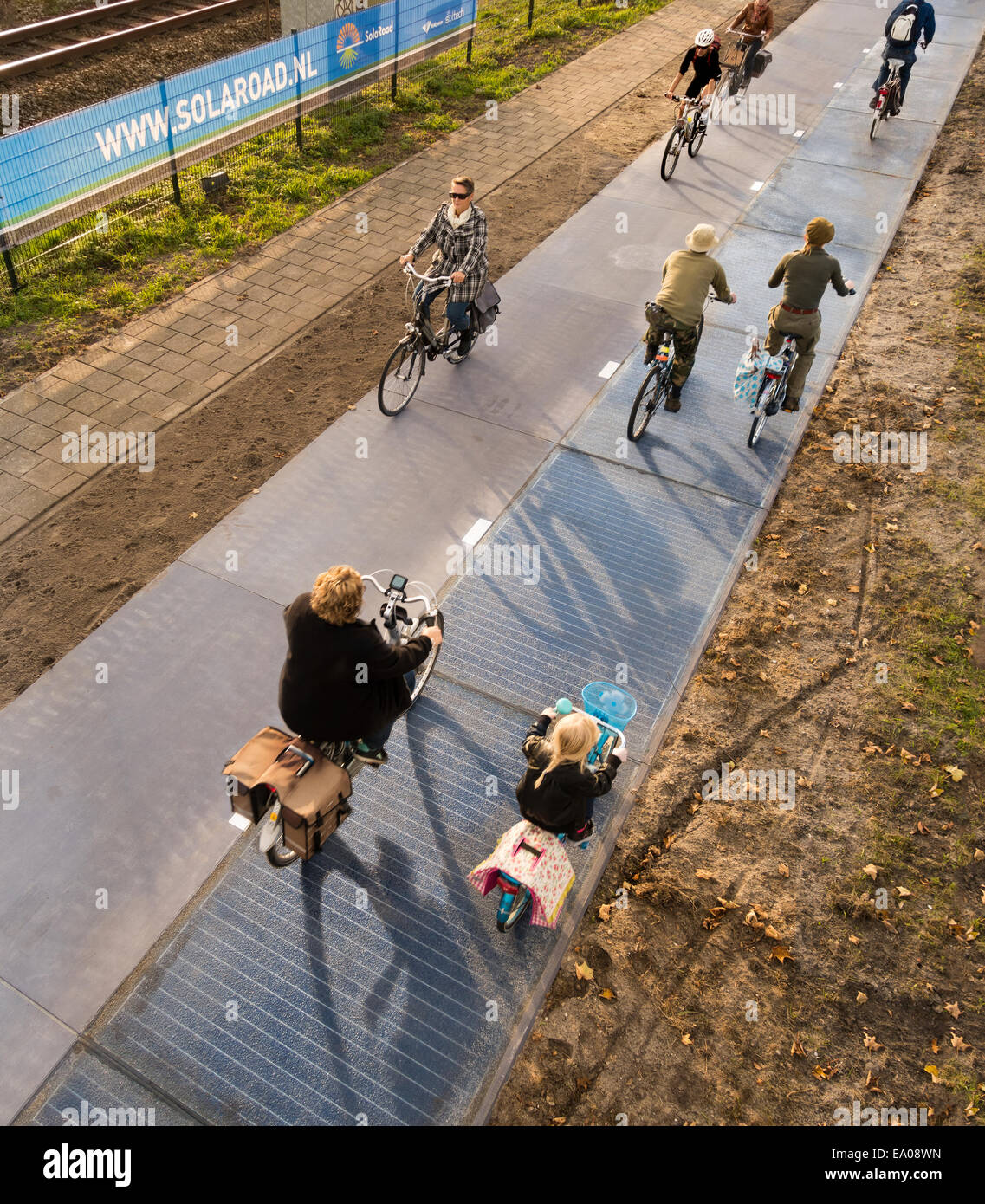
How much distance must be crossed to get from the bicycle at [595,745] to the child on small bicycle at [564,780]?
141mm

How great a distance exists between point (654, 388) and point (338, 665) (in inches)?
193

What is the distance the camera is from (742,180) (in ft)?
41.7

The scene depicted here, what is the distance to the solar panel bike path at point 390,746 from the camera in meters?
4.30

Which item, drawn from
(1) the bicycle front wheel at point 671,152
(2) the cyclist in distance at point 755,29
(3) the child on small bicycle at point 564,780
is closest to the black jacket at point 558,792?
(3) the child on small bicycle at point 564,780

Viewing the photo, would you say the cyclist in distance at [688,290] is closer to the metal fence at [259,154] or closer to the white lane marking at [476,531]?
the white lane marking at [476,531]

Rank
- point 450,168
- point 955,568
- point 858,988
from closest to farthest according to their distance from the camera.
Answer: point 858,988 → point 955,568 → point 450,168

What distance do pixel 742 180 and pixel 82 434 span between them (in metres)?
10.1

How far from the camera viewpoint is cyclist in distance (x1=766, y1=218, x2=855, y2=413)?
281 inches

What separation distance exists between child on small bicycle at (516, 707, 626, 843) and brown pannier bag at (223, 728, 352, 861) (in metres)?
0.96

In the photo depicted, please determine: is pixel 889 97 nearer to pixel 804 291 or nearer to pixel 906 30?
pixel 906 30

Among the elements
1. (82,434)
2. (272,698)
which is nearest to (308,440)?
(82,434)

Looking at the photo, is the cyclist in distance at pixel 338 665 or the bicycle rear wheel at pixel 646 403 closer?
the cyclist in distance at pixel 338 665
